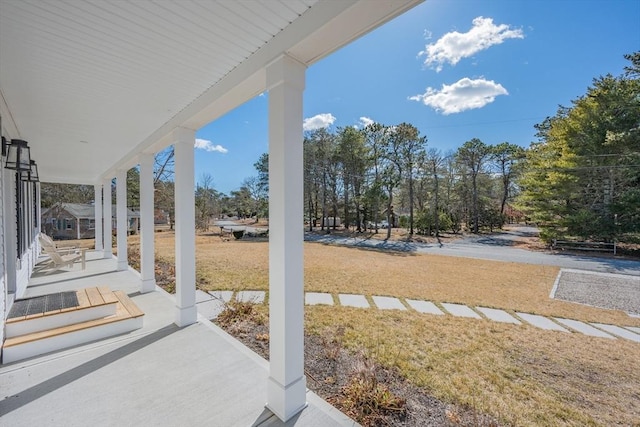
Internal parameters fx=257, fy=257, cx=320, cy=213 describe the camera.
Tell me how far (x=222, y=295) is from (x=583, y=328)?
20.8 feet

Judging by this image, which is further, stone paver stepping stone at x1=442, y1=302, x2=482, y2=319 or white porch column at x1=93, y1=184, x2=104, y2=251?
white porch column at x1=93, y1=184, x2=104, y2=251

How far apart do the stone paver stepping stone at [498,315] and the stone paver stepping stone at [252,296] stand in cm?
413

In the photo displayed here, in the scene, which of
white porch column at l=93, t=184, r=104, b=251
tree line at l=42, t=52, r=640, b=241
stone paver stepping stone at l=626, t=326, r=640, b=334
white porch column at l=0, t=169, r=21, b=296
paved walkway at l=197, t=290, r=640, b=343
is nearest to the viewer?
white porch column at l=0, t=169, r=21, b=296

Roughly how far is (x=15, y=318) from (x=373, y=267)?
8.08m

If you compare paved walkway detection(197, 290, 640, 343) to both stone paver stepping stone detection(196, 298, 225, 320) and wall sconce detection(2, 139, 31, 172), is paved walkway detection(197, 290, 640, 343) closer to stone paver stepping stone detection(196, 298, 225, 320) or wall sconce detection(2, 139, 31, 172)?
stone paver stepping stone detection(196, 298, 225, 320)

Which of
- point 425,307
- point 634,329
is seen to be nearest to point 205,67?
point 425,307

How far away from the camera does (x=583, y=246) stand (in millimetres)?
13008

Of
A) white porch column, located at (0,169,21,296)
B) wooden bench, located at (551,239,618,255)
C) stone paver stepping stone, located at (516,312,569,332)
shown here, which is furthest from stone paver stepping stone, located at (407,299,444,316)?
wooden bench, located at (551,239,618,255)

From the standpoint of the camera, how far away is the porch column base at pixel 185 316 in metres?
3.42

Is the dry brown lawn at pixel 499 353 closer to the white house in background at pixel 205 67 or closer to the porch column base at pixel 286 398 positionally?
the porch column base at pixel 286 398

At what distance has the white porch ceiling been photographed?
153cm

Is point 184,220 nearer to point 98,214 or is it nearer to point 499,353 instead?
point 499,353

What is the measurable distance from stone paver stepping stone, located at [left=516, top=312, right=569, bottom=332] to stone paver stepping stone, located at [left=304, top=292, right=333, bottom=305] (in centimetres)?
348

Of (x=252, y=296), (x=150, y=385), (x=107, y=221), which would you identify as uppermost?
(x=107, y=221)
